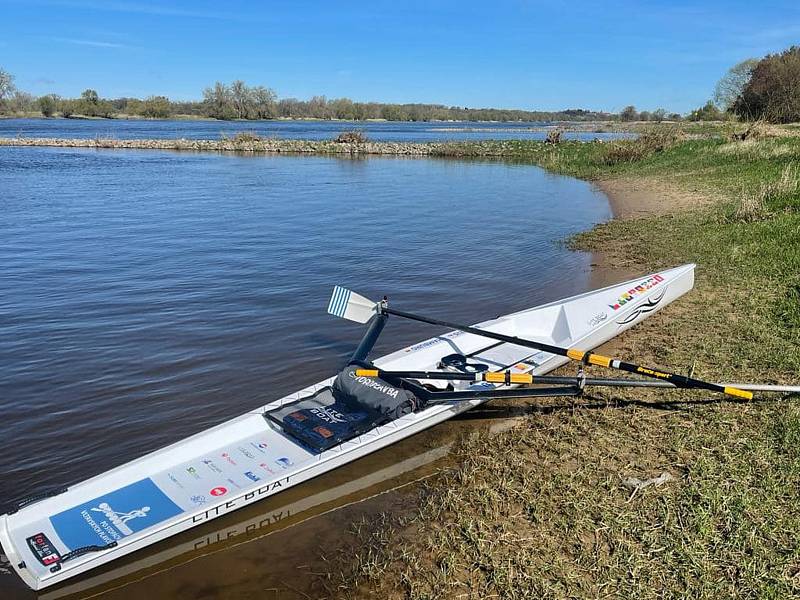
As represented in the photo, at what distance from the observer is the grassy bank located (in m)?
4.18

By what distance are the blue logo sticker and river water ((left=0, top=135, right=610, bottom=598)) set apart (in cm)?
34

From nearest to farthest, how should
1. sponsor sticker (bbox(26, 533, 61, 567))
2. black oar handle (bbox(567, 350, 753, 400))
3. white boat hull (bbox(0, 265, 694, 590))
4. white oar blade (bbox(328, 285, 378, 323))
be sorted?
sponsor sticker (bbox(26, 533, 61, 567))
white boat hull (bbox(0, 265, 694, 590))
black oar handle (bbox(567, 350, 753, 400))
white oar blade (bbox(328, 285, 378, 323))

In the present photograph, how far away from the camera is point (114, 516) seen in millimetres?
4988

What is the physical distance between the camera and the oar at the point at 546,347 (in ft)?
19.9

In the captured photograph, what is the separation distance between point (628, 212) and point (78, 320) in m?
17.8

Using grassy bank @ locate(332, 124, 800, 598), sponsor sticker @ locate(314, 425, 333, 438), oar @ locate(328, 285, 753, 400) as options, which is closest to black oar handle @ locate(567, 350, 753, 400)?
oar @ locate(328, 285, 753, 400)

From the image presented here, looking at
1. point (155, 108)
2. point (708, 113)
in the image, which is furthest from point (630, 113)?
point (155, 108)

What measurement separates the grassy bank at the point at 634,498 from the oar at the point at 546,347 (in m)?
0.43

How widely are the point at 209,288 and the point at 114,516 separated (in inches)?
316

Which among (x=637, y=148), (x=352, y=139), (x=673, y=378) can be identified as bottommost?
(x=673, y=378)

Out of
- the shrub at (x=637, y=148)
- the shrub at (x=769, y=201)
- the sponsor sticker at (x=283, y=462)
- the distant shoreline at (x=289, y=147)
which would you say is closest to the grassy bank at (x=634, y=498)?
the sponsor sticker at (x=283, y=462)

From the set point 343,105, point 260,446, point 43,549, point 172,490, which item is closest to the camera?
point 43,549

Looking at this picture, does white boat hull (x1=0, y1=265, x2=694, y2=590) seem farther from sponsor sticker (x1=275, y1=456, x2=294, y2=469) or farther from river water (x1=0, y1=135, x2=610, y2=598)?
river water (x1=0, y1=135, x2=610, y2=598)

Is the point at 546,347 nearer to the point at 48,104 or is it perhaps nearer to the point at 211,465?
the point at 211,465
